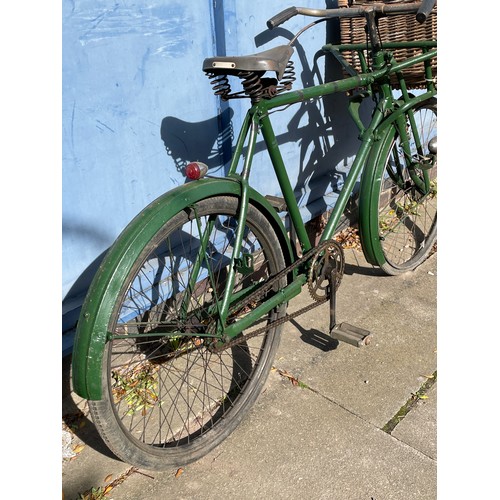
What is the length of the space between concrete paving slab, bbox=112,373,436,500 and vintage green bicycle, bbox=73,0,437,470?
99 mm

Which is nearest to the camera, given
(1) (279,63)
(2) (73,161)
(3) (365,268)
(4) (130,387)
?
(1) (279,63)

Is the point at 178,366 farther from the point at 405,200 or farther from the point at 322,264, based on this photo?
the point at 405,200

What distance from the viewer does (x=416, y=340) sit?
3.27m

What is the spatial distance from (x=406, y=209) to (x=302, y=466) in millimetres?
2177

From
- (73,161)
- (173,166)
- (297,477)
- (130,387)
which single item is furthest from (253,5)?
(297,477)

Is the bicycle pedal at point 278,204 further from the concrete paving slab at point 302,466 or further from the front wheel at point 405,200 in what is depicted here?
the concrete paving slab at point 302,466

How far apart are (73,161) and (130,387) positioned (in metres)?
1.07

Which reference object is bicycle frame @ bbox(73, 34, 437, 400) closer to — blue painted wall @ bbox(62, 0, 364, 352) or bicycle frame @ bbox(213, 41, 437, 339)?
bicycle frame @ bbox(213, 41, 437, 339)

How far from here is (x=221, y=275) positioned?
3.40m

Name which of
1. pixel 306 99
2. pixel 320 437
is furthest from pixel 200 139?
pixel 320 437

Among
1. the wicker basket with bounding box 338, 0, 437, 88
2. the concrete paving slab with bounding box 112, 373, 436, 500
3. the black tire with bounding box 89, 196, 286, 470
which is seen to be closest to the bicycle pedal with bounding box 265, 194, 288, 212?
the black tire with bounding box 89, 196, 286, 470

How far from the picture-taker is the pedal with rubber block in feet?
9.87

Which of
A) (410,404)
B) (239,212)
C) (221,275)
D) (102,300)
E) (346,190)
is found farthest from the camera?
(221,275)

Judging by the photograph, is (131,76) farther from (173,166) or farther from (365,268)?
(365,268)
